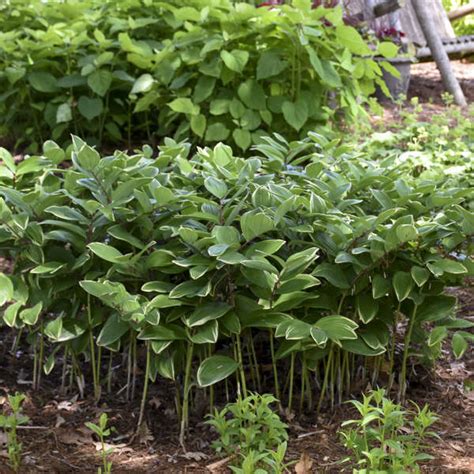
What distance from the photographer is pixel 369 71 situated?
4.94 metres

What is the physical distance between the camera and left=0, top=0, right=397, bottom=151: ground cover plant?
466 cm

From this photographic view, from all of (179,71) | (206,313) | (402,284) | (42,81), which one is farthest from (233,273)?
(42,81)

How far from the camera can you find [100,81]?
193 inches

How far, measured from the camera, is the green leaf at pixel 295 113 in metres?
4.62

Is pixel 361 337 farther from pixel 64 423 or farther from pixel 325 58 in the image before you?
pixel 325 58

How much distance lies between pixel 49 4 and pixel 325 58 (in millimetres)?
1903

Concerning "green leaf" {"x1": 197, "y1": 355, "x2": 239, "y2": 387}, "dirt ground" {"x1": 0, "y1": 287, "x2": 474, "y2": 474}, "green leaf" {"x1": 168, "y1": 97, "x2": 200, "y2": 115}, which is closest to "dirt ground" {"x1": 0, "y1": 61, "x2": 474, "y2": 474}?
"dirt ground" {"x1": 0, "y1": 287, "x2": 474, "y2": 474}

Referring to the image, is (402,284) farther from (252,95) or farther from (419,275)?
(252,95)

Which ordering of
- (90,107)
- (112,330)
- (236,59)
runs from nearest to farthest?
(112,330) → (236,59) → (90,107)

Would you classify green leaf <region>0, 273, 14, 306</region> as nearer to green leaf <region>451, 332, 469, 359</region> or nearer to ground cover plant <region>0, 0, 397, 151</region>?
green leaf <region>451, 332, 469, 359</region>

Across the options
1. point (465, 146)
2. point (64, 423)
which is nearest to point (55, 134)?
point (465, 146)

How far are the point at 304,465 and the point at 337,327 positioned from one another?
1.24 feet

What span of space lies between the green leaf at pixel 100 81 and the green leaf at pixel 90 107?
0.32 feet

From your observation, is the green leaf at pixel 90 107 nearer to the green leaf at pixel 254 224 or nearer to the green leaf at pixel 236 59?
Result: the green leaf at pixel 236 59
